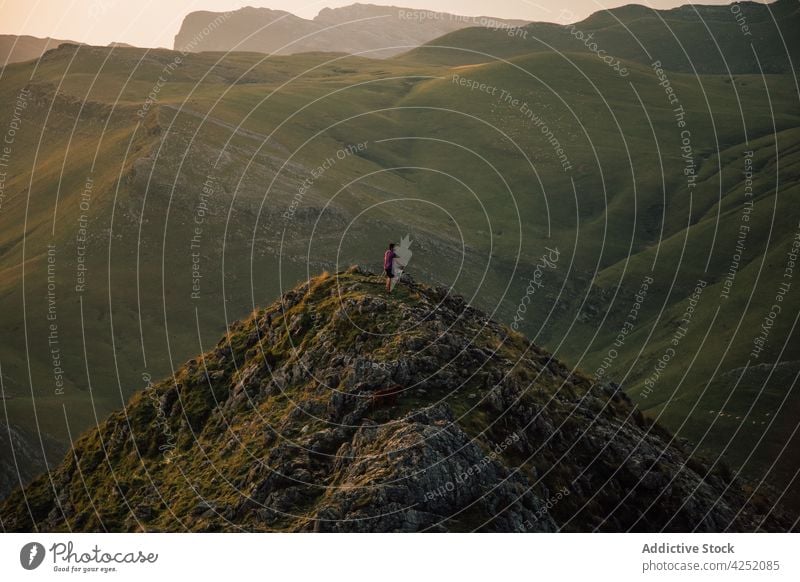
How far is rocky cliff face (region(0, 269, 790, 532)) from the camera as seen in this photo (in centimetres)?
5181

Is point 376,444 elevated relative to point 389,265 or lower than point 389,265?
lower

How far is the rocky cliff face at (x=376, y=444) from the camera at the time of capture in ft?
170

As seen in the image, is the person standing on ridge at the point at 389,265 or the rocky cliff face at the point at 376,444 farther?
the person standing on ridge at the point at 389,265

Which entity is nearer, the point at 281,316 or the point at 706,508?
the point at 706,508

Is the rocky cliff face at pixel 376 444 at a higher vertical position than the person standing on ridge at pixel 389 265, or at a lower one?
lower

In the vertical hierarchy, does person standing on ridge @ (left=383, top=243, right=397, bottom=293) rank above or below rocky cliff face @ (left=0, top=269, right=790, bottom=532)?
above

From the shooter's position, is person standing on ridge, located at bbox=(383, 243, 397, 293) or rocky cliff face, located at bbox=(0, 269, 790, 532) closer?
rocky cliff face, located at bbox=(0, 269, 790, 532)

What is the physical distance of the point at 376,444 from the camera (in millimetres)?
53062

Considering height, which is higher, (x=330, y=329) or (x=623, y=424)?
(x=330, y=329)

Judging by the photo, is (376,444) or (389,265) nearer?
(376,444)

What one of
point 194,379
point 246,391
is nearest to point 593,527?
point 246,391

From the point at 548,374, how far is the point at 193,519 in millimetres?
23696
